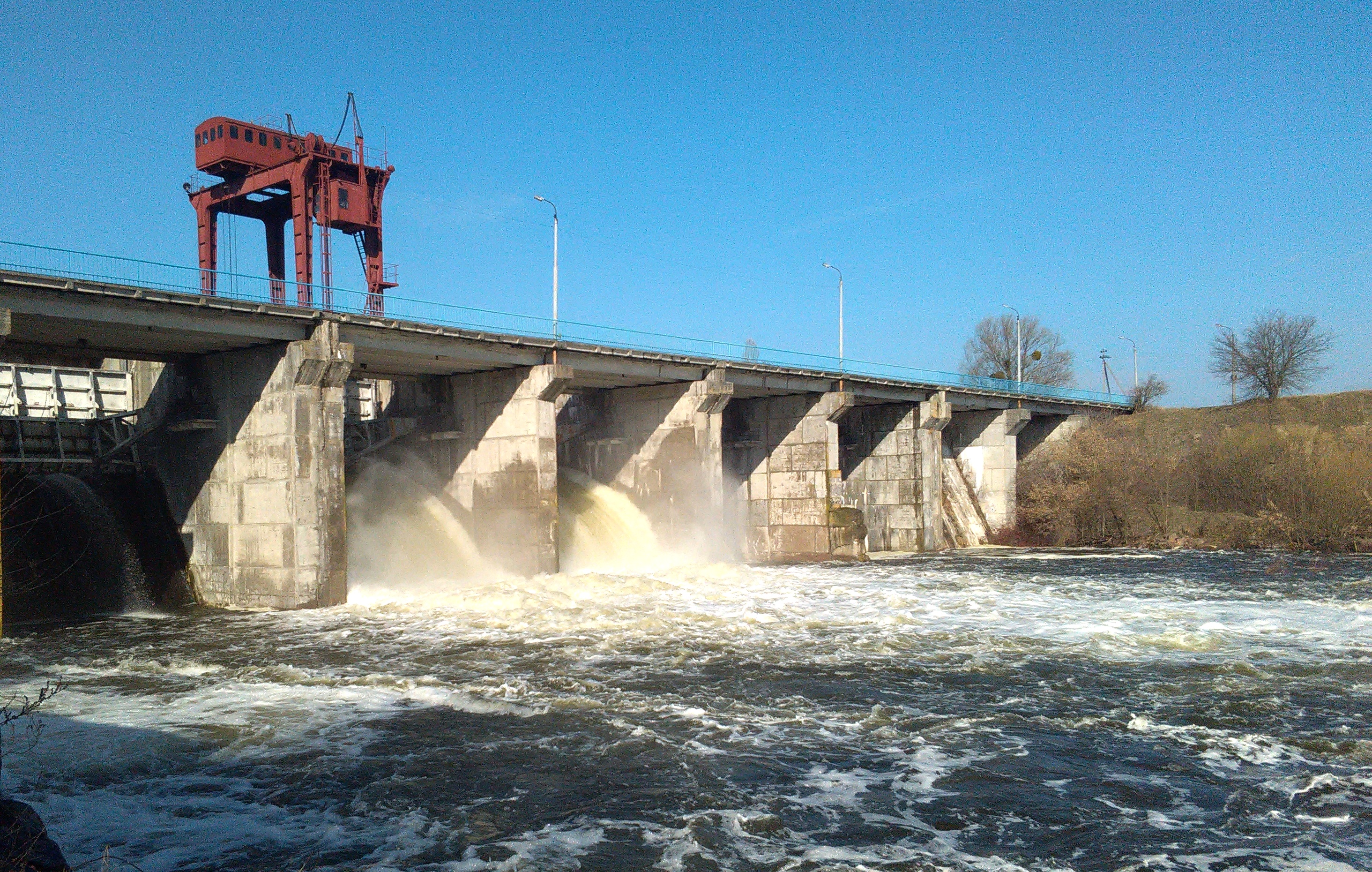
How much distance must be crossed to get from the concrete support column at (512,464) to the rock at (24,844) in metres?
25.4

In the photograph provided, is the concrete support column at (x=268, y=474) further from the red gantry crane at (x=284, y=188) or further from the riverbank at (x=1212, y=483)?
the riverbank at (x=1212, y=483)

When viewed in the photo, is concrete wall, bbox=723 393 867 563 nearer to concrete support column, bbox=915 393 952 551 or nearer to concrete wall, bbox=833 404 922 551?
concrete wall, bbox=833 404 922 551

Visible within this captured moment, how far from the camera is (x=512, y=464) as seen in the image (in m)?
33.3

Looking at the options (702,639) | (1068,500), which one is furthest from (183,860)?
(1068,500)

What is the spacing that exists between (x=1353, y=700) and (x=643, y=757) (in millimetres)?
10803

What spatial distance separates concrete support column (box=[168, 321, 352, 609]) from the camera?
26.5m

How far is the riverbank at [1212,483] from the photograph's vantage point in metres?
43.1

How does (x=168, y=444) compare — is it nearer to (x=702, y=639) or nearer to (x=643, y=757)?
(x=702, y=639)

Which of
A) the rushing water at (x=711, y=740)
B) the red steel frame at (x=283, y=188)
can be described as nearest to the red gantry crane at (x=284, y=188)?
the red steel frame at (x=283, y=188)

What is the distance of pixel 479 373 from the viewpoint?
3431cm

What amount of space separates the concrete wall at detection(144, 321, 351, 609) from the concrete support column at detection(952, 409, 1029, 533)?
3880cm

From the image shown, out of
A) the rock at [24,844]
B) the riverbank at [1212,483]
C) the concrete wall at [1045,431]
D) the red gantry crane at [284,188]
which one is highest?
the red gantry crane at [284,188]

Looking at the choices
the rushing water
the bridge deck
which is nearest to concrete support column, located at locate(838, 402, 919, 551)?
the bridge deck

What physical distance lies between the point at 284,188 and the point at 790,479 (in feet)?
90.6
